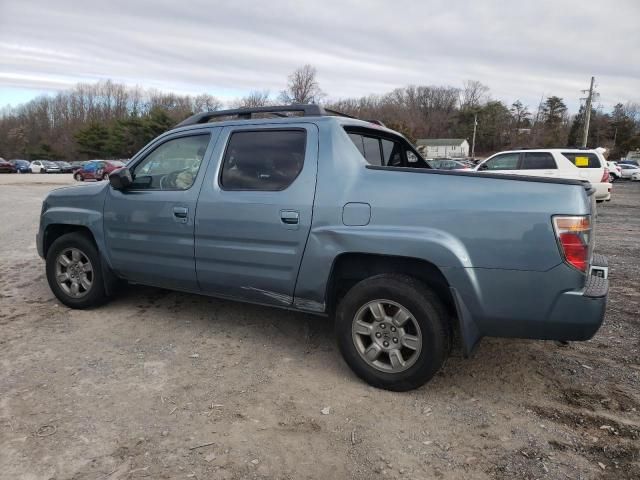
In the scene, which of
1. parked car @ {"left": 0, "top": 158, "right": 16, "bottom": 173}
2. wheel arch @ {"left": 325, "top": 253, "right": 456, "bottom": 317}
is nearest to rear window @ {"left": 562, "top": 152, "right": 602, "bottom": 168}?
wheel arch @ {"left": 325, "top": 253, "right": 456, "bottom": 317}

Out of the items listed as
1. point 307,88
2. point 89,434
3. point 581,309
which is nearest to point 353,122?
point 581,309

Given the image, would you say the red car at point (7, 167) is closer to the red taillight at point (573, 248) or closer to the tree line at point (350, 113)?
the tree line at point (350, 113)

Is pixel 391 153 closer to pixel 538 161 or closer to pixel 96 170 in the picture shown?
pixel 538 161

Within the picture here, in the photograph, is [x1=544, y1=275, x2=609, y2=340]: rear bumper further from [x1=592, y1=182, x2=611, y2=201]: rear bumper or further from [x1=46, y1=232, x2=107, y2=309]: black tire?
[x1=592, y1=182, x2=611, y2=201]: rear bumper

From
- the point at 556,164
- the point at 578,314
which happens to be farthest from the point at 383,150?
the point at 556,164

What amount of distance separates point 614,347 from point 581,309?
1.65 metres

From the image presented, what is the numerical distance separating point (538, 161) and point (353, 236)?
12.7 meters

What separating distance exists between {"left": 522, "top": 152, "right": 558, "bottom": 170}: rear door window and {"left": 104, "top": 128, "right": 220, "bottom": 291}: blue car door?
12.4 metres

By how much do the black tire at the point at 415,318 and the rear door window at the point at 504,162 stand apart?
12.5 m

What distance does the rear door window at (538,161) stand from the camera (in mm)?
14031

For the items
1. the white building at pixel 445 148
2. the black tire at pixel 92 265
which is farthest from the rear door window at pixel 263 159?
the white building at pixel 445 148

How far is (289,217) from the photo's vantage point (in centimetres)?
348

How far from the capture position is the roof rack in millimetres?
3803

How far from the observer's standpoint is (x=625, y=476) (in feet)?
7.97
